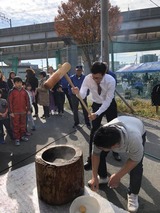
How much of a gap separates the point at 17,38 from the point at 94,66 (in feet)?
108

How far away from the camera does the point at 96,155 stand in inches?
94.0

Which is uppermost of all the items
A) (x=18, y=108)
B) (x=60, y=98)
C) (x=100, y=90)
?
(x=100, y=90)

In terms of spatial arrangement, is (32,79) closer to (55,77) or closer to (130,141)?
(55,77)

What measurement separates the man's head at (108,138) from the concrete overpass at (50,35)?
14254mm

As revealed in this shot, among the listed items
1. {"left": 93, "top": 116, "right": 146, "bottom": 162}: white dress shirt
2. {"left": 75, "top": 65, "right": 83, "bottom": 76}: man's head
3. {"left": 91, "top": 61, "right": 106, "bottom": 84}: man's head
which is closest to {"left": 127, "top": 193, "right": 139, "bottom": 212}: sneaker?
{"left": 93, "top": 116, "right": 146, "bottom": 162}: white dress shirt

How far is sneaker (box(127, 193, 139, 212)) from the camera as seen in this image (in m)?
2.61

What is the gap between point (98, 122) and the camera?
336 centimetres

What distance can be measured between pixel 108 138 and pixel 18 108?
11.3 ft

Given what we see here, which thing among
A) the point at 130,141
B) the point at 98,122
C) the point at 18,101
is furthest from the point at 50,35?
the point at 130,141

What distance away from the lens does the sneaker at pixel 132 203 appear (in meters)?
2.61

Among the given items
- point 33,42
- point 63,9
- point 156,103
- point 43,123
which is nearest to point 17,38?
point 33,42

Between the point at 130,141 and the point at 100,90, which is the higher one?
the point at 100,90

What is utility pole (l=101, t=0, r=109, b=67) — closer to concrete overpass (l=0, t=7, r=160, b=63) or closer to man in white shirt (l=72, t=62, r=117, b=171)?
man in white shirt (l=72, t=62, r=117, b=171)

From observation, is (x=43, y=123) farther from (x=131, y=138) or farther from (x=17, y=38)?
(x=17, y=38)
